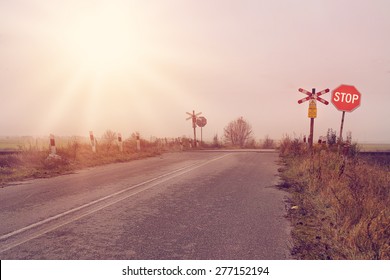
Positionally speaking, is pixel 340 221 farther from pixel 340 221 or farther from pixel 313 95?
pixel 313 95

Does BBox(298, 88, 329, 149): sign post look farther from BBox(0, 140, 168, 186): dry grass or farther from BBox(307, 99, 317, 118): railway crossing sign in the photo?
BBox(0, 140, 168, 186): dry grass

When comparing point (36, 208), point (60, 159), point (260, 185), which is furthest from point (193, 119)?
point (36, 208)

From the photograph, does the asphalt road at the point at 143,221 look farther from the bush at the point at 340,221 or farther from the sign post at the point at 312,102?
the sign post at the point at 312,102

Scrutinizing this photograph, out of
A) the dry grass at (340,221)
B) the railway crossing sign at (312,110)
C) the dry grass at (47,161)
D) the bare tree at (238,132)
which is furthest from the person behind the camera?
the bare tree at (238,132)

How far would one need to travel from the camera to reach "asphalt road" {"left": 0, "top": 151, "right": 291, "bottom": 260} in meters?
3.76

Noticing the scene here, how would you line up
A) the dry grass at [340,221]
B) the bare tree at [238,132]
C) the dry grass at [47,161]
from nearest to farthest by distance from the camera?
the dry grass at [340,221]
the dry grass at [47,161]
the bare tree at [238,132]

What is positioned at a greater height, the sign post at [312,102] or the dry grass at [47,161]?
the sign post at [312,102]

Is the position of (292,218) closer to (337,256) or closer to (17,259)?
(337,256)

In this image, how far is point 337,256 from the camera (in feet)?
11.7

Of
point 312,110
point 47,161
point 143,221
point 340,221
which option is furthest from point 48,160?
point 340,221

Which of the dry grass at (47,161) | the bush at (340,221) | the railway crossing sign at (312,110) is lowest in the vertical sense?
the bush at (340,221)

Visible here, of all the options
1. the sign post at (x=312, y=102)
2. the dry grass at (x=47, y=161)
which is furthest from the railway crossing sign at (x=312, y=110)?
the dry grass at (x=47, y=161)

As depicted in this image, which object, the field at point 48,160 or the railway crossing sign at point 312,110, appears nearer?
the field at point 48,160

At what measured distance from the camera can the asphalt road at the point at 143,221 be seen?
12.3 feet
